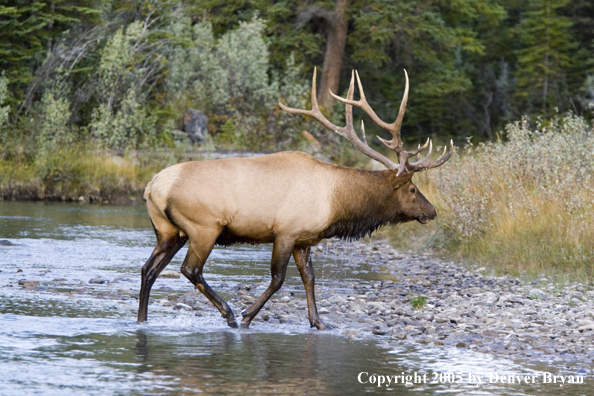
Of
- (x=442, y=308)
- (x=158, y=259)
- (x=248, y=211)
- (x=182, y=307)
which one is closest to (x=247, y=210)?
(x=248, y=211)

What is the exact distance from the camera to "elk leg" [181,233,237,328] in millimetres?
7621

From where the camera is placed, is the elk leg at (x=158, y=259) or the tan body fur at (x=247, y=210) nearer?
the tan body fur at (x=247, y=210)

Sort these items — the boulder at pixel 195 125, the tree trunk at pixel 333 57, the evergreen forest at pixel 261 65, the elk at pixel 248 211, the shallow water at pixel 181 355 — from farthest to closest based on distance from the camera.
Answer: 1. the tree trunk at pixel 333 57
2. the boulder at pixel 195 125
3. the evergreen forest at pixel 261 65
4. the elk at pixel 248 211
5. the shallow water at pixel 181 355

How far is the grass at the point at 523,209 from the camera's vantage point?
10.7 meters

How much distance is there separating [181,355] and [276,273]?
5.39 feet

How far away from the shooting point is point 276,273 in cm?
783

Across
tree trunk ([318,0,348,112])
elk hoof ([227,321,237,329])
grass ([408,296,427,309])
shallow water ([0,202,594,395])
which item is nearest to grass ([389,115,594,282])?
grass ([408,296,427,309])

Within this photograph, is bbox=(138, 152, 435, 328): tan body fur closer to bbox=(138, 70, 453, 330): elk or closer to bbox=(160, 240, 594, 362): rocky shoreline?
bbox=(138, 70, 453, 330): elk

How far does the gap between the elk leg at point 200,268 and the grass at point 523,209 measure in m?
4.24

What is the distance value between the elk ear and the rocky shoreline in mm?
1109

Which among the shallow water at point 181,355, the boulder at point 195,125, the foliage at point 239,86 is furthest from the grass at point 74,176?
the shallow water at point 181,355

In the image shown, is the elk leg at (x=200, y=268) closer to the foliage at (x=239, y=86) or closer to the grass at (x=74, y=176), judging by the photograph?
the grass at (x=74, y=176)

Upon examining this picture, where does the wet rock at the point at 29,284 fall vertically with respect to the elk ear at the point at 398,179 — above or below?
below

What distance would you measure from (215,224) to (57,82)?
A: 1576 centimetres
